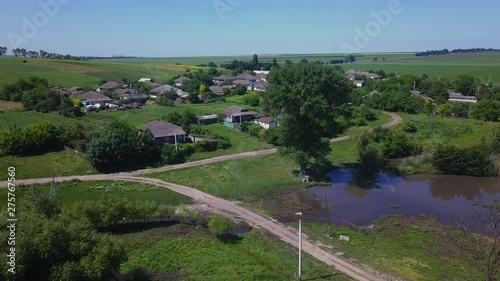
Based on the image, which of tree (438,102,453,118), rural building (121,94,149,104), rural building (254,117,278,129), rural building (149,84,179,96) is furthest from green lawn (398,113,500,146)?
rural building (121,94,149,104)

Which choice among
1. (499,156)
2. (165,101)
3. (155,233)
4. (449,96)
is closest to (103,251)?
(155,233)

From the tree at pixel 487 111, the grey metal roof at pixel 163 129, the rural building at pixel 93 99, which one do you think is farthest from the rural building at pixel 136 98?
the tree at pixel 487 111

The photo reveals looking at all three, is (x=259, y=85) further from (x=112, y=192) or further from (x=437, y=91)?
(x=112, y=192)

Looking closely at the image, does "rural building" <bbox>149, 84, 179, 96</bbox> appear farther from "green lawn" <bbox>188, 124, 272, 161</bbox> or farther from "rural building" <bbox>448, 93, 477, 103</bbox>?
"rural building" <bbox>448, 93, 477, 103</bbox>

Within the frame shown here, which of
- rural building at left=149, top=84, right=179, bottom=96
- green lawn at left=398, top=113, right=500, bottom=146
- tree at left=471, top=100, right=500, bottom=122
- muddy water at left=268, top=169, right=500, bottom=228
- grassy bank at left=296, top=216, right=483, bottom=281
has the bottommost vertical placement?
muddy water at left=268, top=169, right=500, bottom=228

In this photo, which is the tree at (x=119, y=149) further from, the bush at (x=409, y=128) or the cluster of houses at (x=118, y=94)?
the bush at (x=409, y=128)

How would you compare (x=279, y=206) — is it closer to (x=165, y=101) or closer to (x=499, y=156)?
(x=499, y=156)

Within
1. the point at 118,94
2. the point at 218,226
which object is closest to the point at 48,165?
the point at 218,226
